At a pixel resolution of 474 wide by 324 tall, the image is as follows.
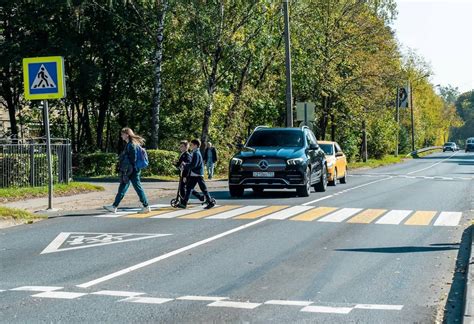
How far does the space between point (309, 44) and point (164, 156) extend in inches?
682

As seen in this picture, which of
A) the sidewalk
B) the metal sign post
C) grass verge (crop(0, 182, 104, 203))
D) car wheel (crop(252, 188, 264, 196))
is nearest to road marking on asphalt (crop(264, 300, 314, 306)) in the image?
the metal sign post

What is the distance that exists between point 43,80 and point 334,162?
1515 cm

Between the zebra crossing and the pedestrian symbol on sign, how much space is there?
3.08 m

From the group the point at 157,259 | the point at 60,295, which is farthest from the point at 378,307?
the point at 157,259

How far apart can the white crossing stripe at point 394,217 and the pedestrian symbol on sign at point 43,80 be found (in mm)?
7443

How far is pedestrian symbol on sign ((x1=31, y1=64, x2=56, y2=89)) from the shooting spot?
16828 mm

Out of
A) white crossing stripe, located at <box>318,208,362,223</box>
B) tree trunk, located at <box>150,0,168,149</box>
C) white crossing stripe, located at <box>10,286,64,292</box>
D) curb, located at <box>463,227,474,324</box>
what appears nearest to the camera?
curb, located at <box>463,227,474,324</box>

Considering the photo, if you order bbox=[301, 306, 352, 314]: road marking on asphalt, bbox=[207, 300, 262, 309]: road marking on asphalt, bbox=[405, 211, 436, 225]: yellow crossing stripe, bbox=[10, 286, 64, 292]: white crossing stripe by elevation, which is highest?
bbox=[10, 286, 64, 292]: white crossing stripe

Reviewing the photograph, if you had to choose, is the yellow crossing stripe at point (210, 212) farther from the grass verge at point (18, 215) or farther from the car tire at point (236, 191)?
the car tire at point (236, 191)

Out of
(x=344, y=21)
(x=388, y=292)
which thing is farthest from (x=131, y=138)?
(x=344, y=21)

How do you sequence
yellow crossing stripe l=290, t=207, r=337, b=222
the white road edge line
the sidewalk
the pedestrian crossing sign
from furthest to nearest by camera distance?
the sidewalk → the pedestrian crossing sign → yellow crossing stripe l=290, t=207, r=337, b=222 → the white road edge line

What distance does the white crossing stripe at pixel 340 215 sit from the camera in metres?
15.4

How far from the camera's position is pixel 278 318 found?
Result: 6.92 metres

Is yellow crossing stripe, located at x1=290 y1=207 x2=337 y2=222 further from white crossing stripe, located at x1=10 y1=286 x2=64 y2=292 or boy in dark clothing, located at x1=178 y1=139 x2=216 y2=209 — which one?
white crossing stripe, located at x1=10 y1=286 x2=64 y2=292
